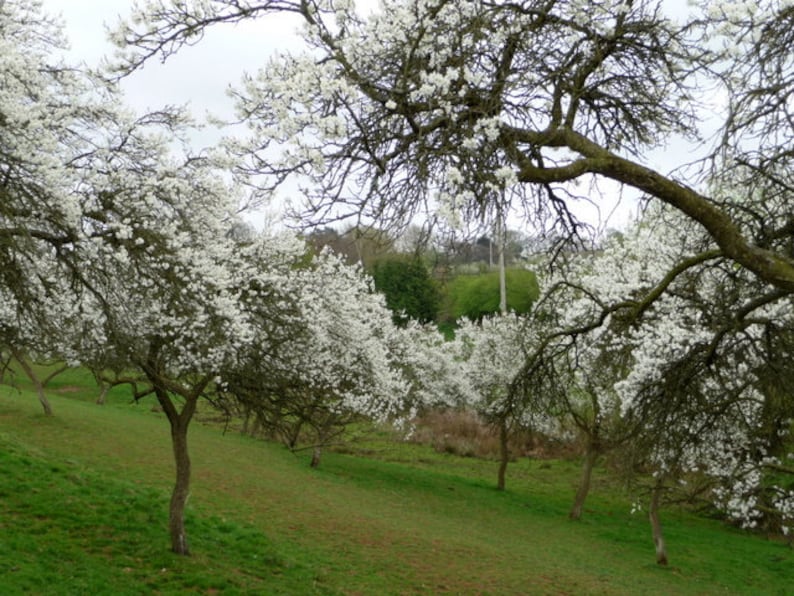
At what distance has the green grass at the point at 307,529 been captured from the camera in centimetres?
1264

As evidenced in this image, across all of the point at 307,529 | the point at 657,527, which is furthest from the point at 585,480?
the point at 307,529

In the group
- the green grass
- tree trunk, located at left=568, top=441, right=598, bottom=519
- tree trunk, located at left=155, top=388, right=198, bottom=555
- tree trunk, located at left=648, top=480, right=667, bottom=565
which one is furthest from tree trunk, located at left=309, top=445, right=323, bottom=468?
tree trunk, located at left=155, top=388, right=198, bottom=555

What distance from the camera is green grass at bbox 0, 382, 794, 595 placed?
12641mm

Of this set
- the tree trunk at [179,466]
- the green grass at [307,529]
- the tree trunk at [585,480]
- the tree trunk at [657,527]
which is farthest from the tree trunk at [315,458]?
the tree trunk at [179,466]

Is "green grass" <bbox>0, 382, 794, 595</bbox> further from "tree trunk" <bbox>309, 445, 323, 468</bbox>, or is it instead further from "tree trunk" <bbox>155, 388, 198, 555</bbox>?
"tree trunk" <bbox>309, 445, 323, 468</bbox>

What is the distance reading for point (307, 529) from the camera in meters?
17.9

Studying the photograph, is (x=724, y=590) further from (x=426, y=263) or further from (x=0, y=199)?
(x=0, y=199)

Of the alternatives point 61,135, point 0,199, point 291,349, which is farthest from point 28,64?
point 291,349

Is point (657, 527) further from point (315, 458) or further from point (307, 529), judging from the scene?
point (315, 458)

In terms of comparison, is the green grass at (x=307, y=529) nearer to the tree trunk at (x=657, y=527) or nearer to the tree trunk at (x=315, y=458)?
the tree trunk at (x=657, y=527)

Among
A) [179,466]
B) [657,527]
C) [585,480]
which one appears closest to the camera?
[179,466]

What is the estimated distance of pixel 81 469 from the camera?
1820 centimetres

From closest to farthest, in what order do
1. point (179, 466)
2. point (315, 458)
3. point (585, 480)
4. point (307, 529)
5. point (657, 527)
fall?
point (179, 466) → point (307, 529) → point (657, 527) → point (585, 480) → point (315, 458)

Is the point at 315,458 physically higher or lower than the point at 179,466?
higher
